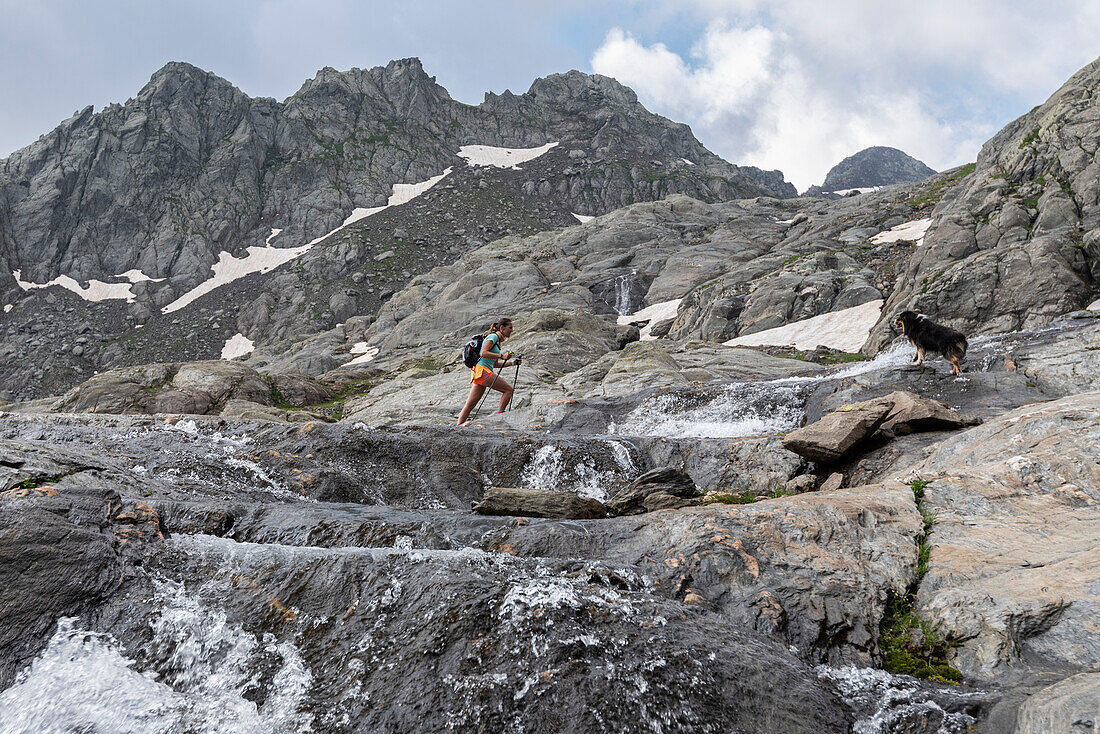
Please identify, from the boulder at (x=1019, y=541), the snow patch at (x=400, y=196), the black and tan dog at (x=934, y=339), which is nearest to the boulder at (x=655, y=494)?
the boulder at (x=1019, y=541)

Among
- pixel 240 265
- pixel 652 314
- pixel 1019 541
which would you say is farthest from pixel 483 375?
pixel 240 265

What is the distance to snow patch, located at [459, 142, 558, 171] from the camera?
141375mm

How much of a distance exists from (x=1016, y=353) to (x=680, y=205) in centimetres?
8348

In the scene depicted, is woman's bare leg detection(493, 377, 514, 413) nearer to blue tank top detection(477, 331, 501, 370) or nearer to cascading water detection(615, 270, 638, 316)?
blue tank top detection(477, 331, 501, 370)

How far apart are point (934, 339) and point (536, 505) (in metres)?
15.8

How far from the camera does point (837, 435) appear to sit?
39.4 feet

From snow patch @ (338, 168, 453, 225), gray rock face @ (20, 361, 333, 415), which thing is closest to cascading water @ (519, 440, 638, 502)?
gray rock face @ (20, 361, 333, 415)

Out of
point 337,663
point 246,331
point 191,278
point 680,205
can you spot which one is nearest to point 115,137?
point 191,278

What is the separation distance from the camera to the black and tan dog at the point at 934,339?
56.7 ft

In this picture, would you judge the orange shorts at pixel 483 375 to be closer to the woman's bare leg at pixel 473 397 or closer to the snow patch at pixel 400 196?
the woman's bare leg at pixel 473 397

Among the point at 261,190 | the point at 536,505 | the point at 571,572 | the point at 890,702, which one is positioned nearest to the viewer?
the point at 890,702

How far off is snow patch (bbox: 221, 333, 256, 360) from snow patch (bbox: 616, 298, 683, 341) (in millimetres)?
65805

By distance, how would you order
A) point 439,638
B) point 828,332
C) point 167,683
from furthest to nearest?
Answer: point 828,332, point 439,638, point 167,683

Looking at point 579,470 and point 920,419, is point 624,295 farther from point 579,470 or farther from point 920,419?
point 920,419
